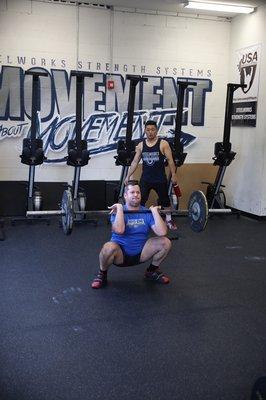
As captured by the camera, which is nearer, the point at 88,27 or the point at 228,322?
the point at 228,322

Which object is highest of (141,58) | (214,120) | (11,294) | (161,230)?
(141,58)

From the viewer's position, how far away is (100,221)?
18.5ft

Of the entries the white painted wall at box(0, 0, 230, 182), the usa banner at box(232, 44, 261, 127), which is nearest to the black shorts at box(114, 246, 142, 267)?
the white painted wall at box(0, 0, 230, 182)

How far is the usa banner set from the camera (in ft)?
18.9

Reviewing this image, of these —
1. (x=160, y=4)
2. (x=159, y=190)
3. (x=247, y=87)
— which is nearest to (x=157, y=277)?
(x=159, y=190)

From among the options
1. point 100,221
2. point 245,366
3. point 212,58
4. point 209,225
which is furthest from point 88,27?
point 245,366

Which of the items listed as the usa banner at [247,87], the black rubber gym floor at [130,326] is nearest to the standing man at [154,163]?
the black rubber gym floor at [130,326]

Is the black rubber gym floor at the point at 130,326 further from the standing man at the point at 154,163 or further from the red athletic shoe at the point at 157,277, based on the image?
the standing man at the point at 154,163

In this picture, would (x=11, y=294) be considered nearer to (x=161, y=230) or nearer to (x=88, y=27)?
(x=161, y=230)

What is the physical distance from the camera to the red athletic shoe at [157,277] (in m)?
3.44

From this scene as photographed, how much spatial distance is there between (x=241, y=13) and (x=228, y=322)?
15.1 ft

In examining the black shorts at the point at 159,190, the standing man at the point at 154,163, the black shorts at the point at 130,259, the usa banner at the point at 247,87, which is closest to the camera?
the black shorts at the point at 130,259

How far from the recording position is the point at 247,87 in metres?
5.92

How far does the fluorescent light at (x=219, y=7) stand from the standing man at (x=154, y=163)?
1.94m
